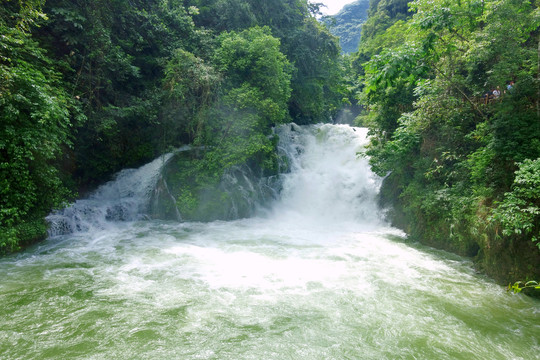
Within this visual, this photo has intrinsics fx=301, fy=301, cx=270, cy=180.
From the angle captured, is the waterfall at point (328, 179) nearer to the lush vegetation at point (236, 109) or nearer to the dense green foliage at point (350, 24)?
the lush vegetation at point (236, 109)

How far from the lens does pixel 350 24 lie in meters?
64.0

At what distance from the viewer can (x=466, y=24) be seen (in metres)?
7.57

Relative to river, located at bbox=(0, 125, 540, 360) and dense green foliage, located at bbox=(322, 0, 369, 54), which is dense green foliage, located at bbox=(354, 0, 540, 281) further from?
dense green foliage, located at bbox=(322, 0, 369, 54)

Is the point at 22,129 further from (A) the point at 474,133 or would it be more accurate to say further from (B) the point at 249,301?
(A) the point at 474,133

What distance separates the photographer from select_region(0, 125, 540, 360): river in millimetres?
3807

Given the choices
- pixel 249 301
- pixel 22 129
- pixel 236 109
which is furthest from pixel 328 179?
pixel 22 129

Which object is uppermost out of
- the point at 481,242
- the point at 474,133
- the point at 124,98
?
the point at 124,98

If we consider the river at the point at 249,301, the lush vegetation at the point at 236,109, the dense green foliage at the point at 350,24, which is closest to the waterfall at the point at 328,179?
the lush vegetation at the point at 236,109

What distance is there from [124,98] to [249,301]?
904cm

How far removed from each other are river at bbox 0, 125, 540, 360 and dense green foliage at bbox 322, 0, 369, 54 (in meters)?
58.9

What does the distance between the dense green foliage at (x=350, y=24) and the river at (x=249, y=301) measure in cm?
5887

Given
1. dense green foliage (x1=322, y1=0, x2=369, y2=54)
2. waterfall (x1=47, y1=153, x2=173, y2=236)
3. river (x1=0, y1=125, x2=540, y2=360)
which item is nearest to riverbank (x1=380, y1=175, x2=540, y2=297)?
river (x1=0, y1=125, x2=540, y2=360)

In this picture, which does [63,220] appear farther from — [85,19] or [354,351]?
[354,351]

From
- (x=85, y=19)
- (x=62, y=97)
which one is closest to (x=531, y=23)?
(x=62, y=97)
